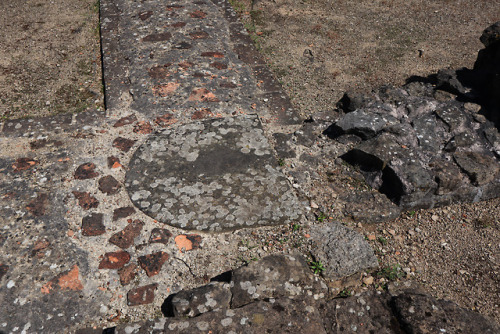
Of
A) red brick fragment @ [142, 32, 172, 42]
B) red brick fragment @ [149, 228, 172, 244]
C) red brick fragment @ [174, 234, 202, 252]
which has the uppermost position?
red brick fragment @ [142, 32, 172, 42]

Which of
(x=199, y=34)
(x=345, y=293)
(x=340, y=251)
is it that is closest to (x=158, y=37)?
(x=199, y=34)

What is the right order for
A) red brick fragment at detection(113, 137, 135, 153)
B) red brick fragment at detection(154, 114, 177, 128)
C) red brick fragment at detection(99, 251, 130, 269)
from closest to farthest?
1. red brick fragment at detection(99, 251, 130, 269)
2. red brick fragment at detection(113, 137, 135, 153)
3. red brick fragment at detection(154, 114, 177, 128)

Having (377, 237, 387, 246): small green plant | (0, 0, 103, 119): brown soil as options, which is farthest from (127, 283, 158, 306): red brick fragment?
(0, 0, 103, 119): brown soil

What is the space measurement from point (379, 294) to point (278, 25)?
5.65 m

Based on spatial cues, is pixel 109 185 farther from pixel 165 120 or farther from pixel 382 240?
pixel 382 240

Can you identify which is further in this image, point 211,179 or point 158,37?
point 158,37

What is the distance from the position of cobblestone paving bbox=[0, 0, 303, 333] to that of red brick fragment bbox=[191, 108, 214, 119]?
1cm

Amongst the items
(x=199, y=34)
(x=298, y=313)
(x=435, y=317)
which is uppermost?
Answer: (x=435, y=317)

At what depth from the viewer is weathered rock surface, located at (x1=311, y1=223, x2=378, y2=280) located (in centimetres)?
347

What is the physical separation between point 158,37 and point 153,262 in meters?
4.28

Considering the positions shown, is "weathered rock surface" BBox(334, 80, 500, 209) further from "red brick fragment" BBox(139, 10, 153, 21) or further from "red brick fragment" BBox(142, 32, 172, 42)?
"red brick fragment" BBox(139, 10, 153, 21)

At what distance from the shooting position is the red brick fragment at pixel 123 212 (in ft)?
12.8

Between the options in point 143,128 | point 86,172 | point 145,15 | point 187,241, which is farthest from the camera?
point 145,15

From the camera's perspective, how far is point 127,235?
3727 millimetres
